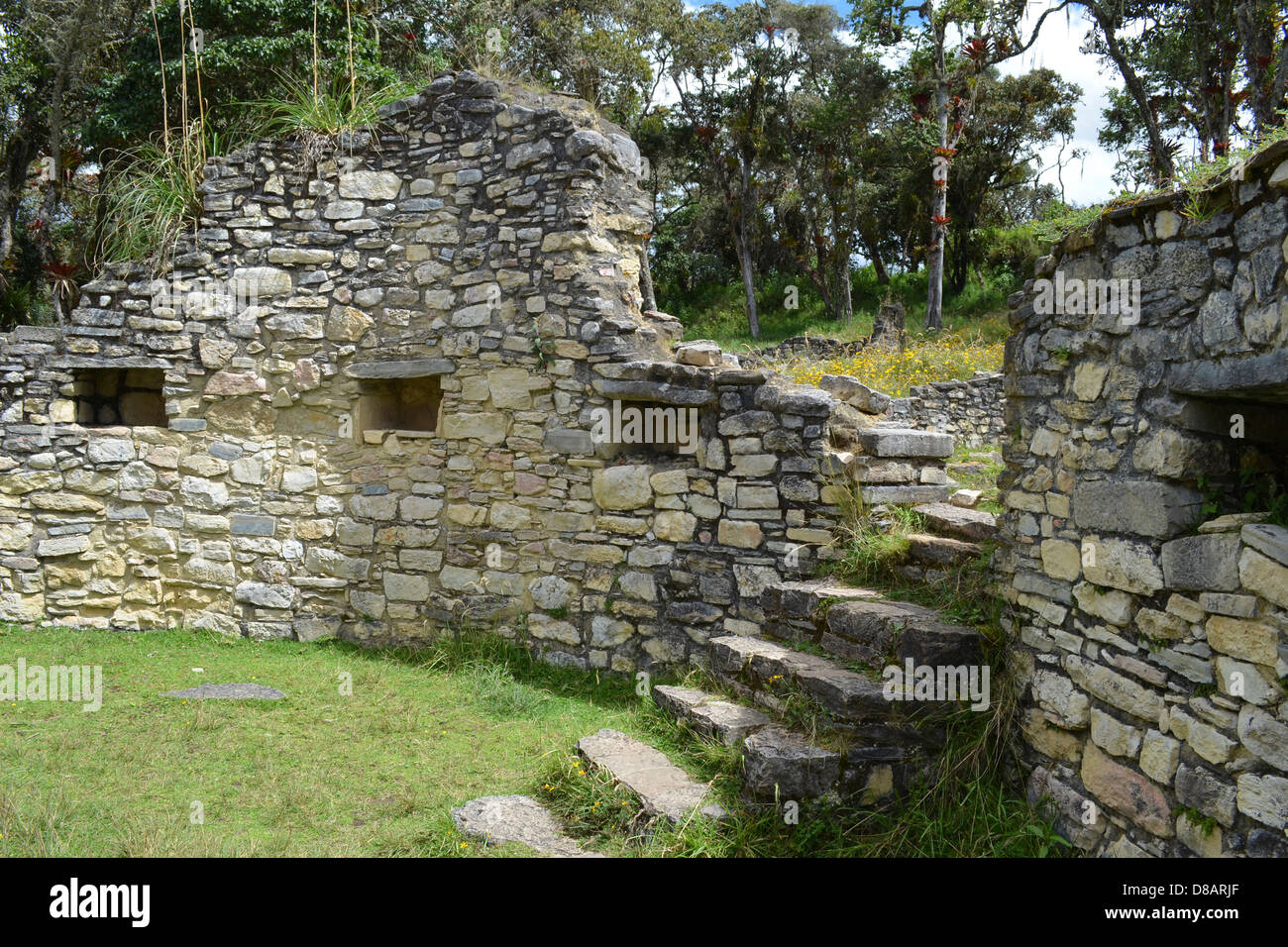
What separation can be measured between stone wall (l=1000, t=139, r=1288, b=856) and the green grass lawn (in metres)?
2.72

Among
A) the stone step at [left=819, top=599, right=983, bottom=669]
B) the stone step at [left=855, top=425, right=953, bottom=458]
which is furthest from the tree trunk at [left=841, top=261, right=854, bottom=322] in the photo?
the stone step at [left=819, top=599, right=983, bottom=669]

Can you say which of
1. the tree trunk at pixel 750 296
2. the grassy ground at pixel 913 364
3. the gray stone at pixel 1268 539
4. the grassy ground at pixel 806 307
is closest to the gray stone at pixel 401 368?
the grassy ground at pixel 913 364

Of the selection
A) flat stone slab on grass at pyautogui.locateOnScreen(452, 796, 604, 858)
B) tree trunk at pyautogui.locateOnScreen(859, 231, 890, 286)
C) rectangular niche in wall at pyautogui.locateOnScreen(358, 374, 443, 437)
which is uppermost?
tree trunk at pyautogui.locateOnScreen(859, 231, 890, 286)

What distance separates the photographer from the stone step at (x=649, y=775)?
13.6ft

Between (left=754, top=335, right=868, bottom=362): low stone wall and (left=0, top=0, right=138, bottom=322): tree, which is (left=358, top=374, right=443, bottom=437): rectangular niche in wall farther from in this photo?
(left=0, top=0, right=138, bottom=322): tree

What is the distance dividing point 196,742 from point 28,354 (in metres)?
4.08

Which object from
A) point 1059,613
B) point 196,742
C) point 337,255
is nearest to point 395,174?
point 337,255

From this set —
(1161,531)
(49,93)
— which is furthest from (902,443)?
(49,93)

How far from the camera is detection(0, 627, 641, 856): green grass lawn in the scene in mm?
4141

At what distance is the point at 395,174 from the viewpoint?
711 centimetres

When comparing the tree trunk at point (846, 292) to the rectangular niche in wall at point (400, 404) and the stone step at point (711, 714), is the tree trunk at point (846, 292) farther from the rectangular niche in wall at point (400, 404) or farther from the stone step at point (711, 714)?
the stone step at point (711, 714)

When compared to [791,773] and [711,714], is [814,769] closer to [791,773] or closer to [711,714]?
[791,773]

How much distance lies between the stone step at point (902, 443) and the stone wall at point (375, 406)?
1.39m
